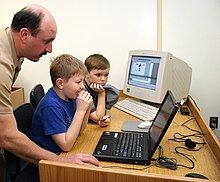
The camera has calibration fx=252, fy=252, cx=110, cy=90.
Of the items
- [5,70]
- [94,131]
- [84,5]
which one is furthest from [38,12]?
[84,5]

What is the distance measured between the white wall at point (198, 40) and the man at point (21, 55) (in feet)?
4.46

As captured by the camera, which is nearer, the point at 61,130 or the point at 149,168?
the point at 149,168

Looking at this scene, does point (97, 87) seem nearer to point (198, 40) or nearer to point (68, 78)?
point (68, 78)

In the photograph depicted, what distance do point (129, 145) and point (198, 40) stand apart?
145 centimetres

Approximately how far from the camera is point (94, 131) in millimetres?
1468

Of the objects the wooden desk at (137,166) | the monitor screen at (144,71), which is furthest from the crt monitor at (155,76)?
the wooden desk at (137,166)

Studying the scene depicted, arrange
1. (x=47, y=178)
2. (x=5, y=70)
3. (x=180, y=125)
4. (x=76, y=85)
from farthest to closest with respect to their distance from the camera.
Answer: (x=180, y=125)
(x=76, y=85)
(x=5, y=70)
(x=47, y=178)

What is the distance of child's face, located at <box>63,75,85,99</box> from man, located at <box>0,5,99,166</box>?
0.20 metres

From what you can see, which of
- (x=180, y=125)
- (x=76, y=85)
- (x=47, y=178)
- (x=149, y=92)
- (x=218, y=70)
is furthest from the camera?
(x=218, y=70)

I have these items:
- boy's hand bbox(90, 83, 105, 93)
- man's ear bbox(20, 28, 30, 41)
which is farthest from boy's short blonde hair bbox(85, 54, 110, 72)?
man's ear bbox(20, 28, 30, 41)

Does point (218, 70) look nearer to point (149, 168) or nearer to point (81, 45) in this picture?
point (81, 45)

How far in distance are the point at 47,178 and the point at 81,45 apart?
169 cm

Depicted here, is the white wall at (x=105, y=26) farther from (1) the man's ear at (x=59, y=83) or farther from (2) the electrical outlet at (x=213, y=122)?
(1) the man's ear at (x=59, y=83)

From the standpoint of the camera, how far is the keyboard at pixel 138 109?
170 centimetres
